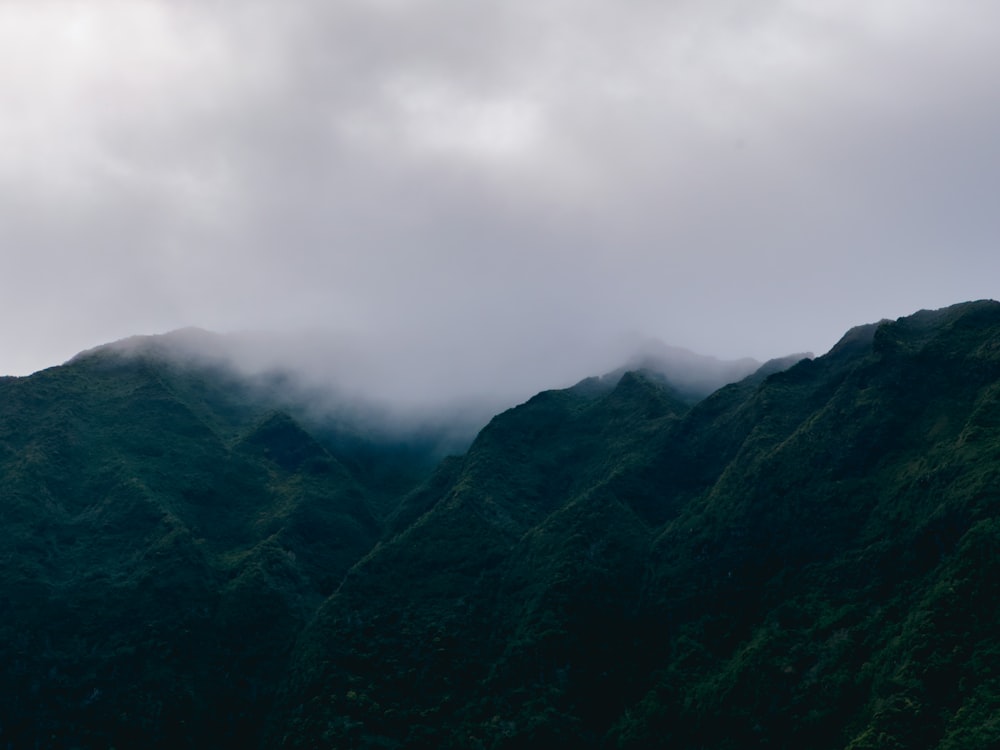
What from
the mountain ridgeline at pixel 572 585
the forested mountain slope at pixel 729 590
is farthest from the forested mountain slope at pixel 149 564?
the forested mountain slope at pixel 729 590

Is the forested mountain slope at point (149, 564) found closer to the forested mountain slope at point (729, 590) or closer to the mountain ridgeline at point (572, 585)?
the mountain ridgeline at point (572, 585)

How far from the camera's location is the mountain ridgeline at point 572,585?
103m

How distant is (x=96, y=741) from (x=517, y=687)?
60.0m

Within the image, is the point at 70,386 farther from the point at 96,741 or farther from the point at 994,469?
the point at 994,469

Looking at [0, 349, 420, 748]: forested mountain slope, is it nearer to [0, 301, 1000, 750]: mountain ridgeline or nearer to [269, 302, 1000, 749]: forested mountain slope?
[0, 301, 1000, 750]: mountain ridgeline

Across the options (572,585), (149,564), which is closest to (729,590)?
(572,585)

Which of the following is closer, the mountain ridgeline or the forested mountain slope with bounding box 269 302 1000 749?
the forested mountain slope with bounding box 269 302 1000 749

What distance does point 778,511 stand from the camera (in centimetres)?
13200

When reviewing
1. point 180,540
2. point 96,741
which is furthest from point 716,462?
point 96,741

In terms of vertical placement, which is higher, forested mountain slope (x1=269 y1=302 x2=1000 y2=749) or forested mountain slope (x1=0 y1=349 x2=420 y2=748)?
forested mountain slope (x1=0 y1=349 x2=420 y2=748)

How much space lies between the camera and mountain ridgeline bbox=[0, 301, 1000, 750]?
4072 inches

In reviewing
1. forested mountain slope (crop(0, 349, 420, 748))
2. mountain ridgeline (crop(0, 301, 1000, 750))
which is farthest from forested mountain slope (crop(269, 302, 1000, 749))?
forested mountain slope (crop(0, 349, 420, 748))

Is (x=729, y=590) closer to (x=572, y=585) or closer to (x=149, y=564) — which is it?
(x=572, y=585)

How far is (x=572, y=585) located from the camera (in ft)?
446
